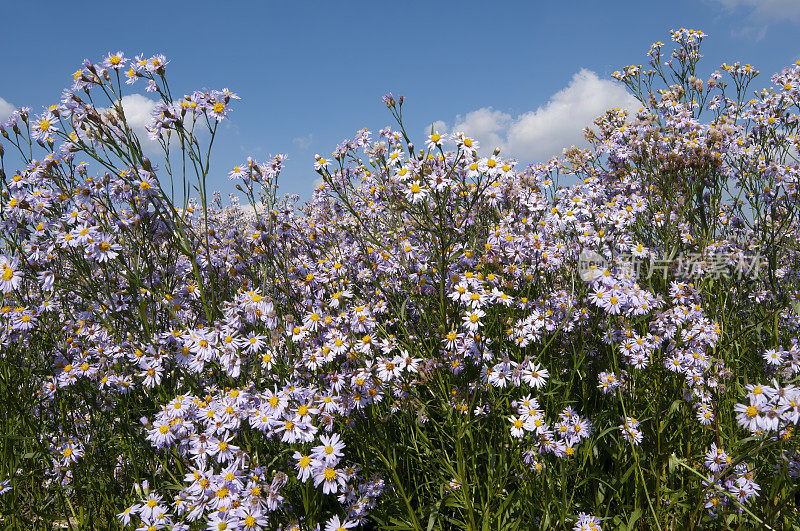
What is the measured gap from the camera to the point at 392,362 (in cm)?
286

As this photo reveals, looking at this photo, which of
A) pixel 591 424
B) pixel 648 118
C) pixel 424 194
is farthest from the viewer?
pixel 648 118

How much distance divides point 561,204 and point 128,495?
179 inches

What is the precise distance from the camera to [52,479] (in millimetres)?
3684

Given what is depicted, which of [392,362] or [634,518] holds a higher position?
[392,362]

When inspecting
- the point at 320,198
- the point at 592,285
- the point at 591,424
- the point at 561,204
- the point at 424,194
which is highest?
the point at 320,198

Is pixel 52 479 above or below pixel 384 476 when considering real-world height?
above

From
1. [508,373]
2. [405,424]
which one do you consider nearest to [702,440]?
[508,373]

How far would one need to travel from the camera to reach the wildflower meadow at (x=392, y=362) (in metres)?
2.67

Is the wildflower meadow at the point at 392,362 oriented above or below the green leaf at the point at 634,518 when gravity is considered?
above

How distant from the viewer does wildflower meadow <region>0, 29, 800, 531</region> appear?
267 centimetres

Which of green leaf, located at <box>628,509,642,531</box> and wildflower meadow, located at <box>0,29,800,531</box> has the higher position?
wildflower meadow, located at <box>0,29,800,531</box>

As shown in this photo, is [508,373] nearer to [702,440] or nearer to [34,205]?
[702,440]

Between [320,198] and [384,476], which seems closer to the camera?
[384,476]

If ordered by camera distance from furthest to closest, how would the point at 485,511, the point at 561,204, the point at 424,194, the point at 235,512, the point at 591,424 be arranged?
the point at 561,204, the point at 591,424, the point at 424,194, the point at 485,511, the point at 235,512
